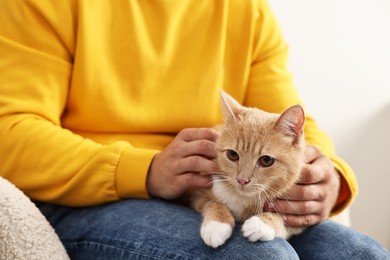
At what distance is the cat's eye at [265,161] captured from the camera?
3.38ft

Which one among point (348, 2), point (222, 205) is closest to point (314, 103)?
point (348, 2)

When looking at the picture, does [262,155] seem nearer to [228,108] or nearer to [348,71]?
[228,108]

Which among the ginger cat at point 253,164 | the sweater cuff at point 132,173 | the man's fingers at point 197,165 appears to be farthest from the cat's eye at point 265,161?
the sweater cuff at point 132,173

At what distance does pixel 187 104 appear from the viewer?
1.25m

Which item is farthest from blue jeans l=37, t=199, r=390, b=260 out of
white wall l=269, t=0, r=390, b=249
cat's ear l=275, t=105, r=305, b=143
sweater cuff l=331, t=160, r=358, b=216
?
white wall l=269, t=0, r=390, b=249

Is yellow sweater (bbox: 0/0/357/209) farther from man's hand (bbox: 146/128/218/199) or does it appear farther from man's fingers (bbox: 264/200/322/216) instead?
man's fingers (bbox: 264/200/322/216)

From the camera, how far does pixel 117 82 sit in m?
1.22

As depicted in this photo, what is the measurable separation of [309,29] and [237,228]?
114cm

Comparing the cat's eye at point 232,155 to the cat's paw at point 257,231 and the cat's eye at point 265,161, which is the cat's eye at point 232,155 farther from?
the cat's paw at point 257,231

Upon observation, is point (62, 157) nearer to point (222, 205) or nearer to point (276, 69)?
point (222, 205)

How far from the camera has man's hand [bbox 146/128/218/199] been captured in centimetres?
106

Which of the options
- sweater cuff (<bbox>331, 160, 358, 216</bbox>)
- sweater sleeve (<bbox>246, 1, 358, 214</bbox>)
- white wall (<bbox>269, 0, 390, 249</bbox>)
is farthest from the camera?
white wall (<bbox>269, 0, 390, 249</bbox>)

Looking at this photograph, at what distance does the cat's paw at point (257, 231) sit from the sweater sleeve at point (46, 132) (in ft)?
0.87

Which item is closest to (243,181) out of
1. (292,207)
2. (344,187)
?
(292,207)
